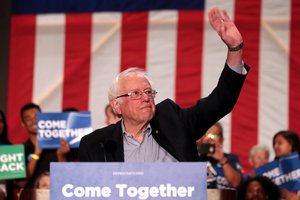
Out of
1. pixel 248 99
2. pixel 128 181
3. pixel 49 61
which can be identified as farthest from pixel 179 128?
pixel 49 61

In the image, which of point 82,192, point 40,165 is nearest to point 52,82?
point 40,165

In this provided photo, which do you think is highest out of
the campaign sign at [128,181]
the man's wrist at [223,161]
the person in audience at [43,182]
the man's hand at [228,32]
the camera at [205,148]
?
the man's hand at [228,32]

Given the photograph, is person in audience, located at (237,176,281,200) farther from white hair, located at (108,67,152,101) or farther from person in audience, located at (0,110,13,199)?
white hair, located at (108,67,152,101)

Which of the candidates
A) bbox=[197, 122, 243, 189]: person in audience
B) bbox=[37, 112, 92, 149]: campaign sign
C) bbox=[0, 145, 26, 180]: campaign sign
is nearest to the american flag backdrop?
bbox=[37, 112, 92, 149]: campaign sign

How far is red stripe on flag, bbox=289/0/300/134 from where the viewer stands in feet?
19.4

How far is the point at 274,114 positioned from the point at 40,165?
2.08 meters

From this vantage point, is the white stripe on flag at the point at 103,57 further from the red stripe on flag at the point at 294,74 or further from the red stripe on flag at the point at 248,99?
the red stripe on flag at the point at 294,74

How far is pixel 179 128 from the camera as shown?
258 cm

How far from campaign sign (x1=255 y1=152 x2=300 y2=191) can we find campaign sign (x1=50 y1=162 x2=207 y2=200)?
2364 mm

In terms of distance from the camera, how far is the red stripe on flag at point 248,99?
596 centimetres

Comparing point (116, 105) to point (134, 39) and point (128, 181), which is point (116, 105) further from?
point (134, 39)

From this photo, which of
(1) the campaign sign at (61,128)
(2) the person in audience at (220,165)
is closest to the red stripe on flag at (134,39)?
(1) the campaign sign at (61,128)

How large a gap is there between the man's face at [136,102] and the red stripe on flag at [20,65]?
12.3 ft

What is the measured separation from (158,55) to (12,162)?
2.05 meters
